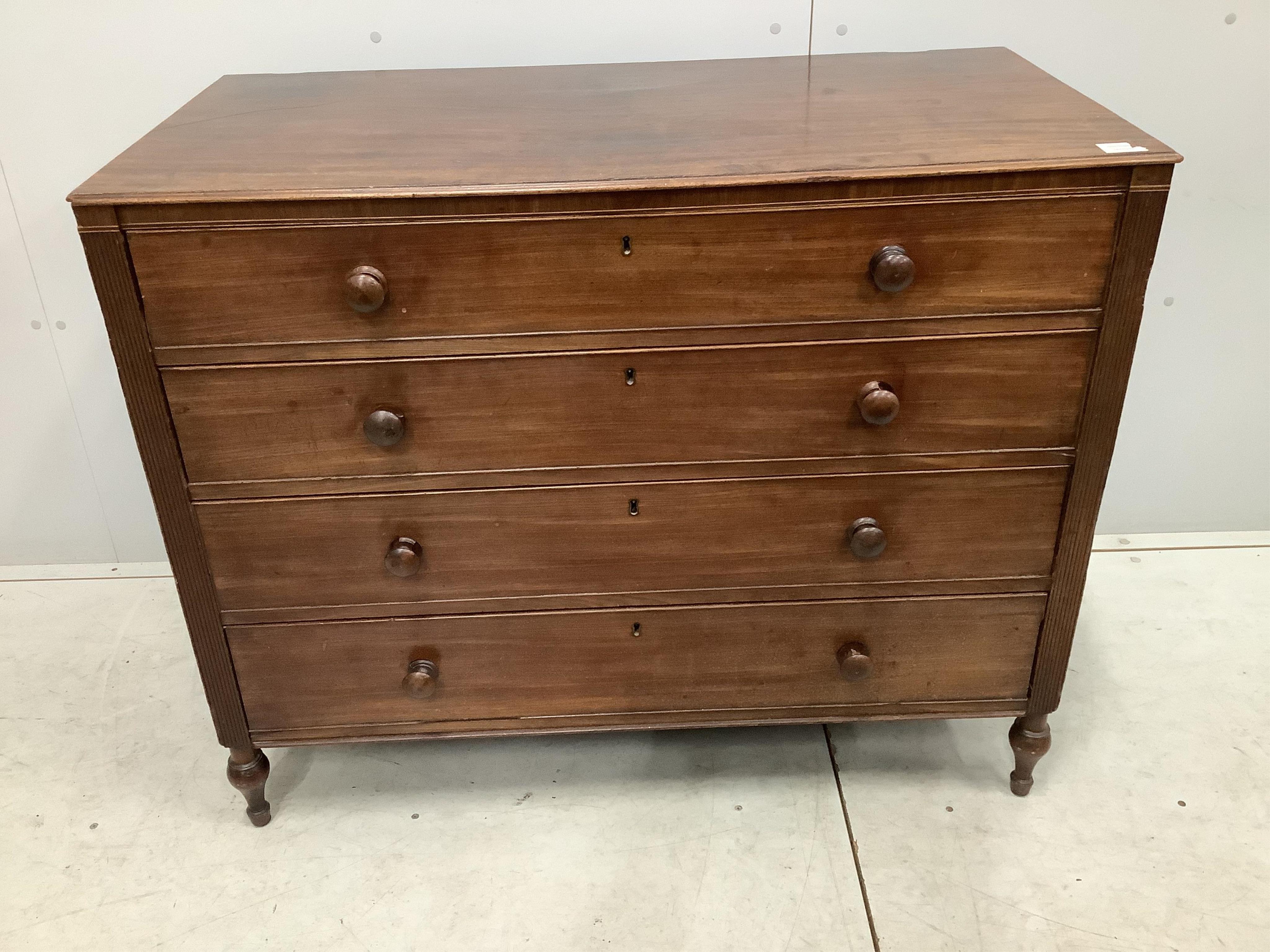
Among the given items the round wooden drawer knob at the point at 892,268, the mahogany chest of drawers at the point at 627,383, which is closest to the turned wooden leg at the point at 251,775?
the mahogany chest of drawers at the point at 627,383

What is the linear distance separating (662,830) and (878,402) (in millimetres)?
795

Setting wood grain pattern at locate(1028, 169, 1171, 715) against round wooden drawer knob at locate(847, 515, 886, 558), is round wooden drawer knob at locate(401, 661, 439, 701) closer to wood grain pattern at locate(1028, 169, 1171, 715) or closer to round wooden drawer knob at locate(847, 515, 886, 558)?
round wooden drawer knob at locate(847, 515, 886, 558)

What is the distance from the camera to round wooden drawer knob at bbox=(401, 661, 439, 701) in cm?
148

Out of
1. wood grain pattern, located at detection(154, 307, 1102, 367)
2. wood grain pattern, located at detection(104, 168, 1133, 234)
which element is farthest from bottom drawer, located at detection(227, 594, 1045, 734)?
wood grain pattern, located at detection(104, 168, 1133, 234)

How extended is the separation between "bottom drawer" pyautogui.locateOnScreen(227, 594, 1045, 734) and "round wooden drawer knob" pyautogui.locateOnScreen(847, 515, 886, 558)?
0.36 feet

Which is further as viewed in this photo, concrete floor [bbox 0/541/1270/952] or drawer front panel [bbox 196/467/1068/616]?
concrete floor [bbox 0/541/1270/952]

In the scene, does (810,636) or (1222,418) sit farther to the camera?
(1222,418)

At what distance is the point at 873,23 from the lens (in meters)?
1.76

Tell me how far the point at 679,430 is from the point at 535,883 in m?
0.75

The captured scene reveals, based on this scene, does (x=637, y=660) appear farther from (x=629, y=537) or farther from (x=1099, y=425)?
(x=1099, y=425)

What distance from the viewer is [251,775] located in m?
1.58

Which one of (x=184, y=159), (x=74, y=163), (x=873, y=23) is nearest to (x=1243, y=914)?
(x=873, y=23)

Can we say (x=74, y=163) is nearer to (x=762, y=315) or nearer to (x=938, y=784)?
(x=762, y=315)

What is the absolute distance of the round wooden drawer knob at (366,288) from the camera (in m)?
1.19
